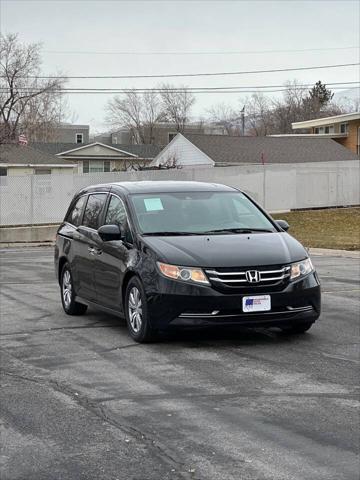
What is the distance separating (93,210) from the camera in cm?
929

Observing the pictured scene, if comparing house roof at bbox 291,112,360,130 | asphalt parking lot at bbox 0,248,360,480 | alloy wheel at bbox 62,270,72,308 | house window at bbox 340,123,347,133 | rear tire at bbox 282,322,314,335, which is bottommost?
asphalt parking lot at bbox 0,248,360,480

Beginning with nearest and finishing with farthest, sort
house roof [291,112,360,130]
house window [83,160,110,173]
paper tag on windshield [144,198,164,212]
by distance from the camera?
1. paper tag on windshield [144,198,164,212]
2. house roof [291,112,360,130]
3. house window [83,160,110,173]

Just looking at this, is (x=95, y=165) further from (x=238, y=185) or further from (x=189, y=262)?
(x=189, y=262)

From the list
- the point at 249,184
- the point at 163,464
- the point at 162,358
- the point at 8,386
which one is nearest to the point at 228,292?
the point at 162,358

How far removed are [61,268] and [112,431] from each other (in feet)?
17.7

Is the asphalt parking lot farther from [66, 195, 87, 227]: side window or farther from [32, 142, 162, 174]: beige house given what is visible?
[32, 142, 162, 174]: beige house

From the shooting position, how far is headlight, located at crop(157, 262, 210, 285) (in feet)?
23.3

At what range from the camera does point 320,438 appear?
185 inches

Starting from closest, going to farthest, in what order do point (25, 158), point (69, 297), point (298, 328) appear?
point (298, 328) → point (69, 297) → point (25, 158)

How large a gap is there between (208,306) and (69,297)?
9.89 feet

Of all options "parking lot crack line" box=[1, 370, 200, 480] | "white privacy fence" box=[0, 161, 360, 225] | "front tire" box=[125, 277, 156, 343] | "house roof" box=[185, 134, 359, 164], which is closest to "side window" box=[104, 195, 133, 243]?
"front tire" box=[125, 277, 156, 343]

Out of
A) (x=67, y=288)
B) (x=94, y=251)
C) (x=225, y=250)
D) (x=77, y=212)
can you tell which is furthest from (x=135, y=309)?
(x=77, y=212)

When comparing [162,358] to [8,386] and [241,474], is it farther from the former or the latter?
[241,474]

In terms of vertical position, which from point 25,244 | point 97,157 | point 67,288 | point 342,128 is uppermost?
point 342,128
